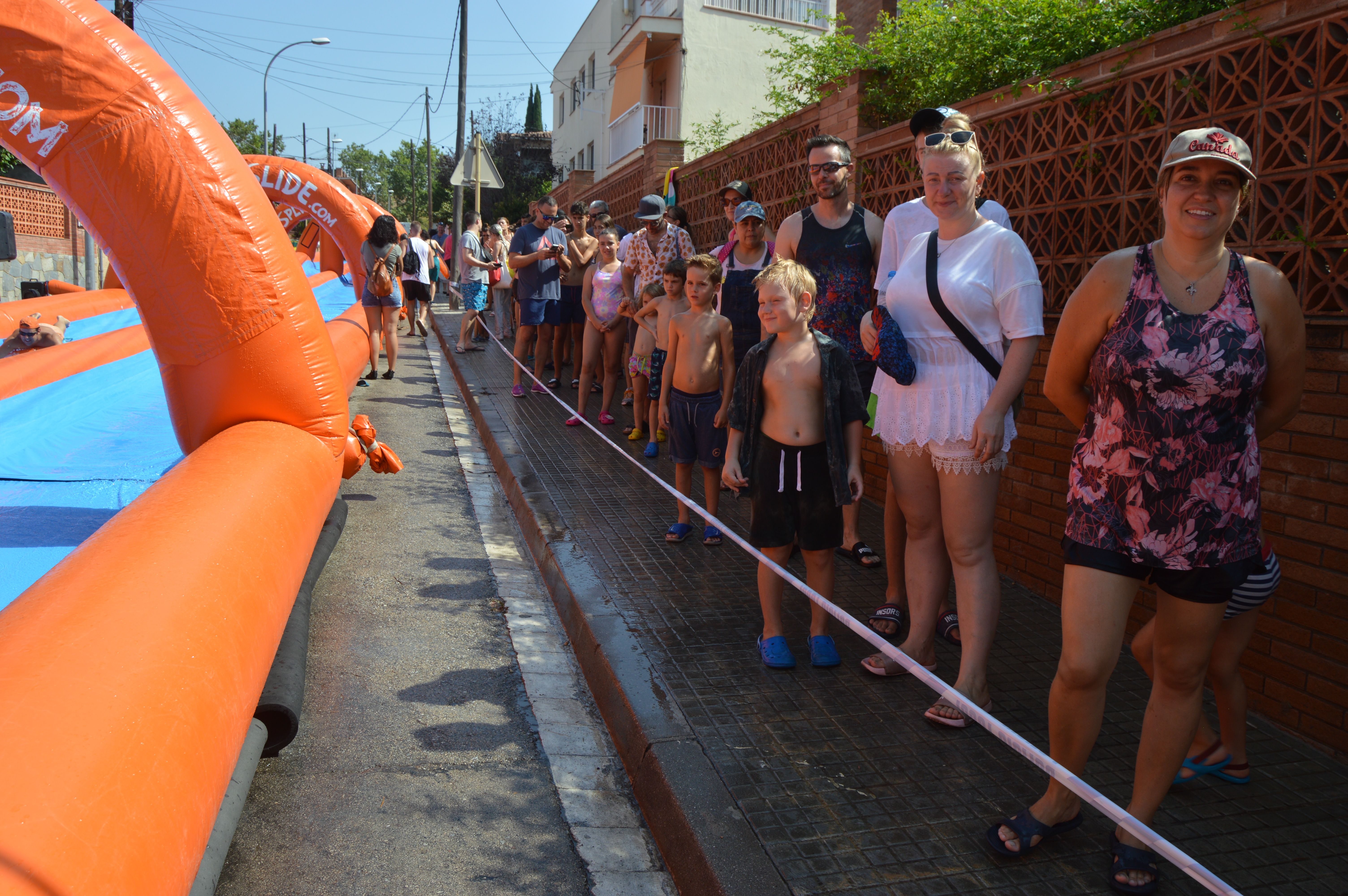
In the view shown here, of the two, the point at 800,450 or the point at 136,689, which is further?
the point at 800,450

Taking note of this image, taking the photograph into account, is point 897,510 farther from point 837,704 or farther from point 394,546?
point 394,546

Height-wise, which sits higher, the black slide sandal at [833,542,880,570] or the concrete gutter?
the black slide sandal at [833,542,880,570]

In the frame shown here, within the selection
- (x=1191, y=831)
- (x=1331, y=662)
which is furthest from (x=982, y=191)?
(x=1191, y=831)

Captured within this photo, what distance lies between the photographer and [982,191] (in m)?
5.54

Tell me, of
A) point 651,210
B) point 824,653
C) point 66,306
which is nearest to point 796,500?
point 824,653

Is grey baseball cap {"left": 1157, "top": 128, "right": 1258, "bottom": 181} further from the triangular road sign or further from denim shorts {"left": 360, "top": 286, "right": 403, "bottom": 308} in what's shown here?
the triangular road sign

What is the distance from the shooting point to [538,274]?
10.8 metres

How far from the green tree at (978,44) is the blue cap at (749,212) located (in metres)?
1.36

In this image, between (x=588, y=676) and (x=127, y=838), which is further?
(x=588, y=676)

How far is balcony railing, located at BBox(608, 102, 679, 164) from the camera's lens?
27.4 m

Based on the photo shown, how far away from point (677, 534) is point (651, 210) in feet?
11.3

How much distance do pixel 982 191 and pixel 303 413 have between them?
3.84 metres

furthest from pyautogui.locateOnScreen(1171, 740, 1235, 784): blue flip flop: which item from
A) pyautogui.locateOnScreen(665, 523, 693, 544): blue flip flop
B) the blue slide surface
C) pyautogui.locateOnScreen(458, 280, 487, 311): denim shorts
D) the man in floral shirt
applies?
pyautogui.locateOnScreen(458, 280, 487, 311): denim shorts

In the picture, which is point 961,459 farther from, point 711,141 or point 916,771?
point 711,141
